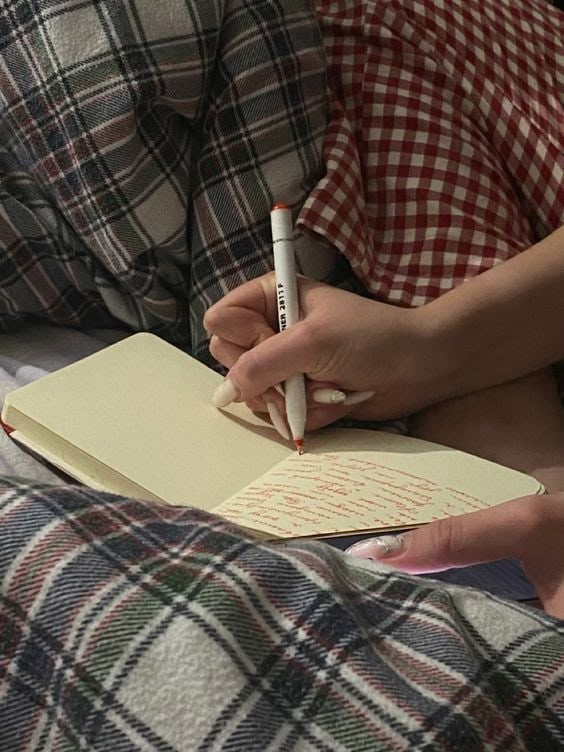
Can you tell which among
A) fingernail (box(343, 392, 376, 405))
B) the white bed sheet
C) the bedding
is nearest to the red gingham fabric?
fingernail (box(343, 392, 376, 405))

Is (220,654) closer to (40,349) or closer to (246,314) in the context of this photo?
(246,314)

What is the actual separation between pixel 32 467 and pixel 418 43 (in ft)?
1.66

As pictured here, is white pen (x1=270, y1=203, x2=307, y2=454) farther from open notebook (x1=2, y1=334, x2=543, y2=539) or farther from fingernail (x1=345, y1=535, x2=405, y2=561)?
fingernail (x1=345, y1=535, x2=405, y2=561)

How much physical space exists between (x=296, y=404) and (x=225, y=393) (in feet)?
0.18

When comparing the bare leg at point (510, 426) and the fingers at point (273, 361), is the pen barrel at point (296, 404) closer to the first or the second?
the fingers at point (273, 361)

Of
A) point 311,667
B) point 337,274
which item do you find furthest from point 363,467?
point 311,667

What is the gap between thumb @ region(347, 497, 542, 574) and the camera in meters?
0.54

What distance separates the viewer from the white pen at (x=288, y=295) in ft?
2.27

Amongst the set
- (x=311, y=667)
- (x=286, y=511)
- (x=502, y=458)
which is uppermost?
(x=311, y=667)

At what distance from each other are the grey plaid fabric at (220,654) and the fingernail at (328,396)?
32 centimetres

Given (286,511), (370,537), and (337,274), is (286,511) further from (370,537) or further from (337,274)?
(337,274)

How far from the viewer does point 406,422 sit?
77cm

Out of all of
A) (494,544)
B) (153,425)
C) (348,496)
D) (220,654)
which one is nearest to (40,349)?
(153,425)

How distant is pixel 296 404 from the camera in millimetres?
692
